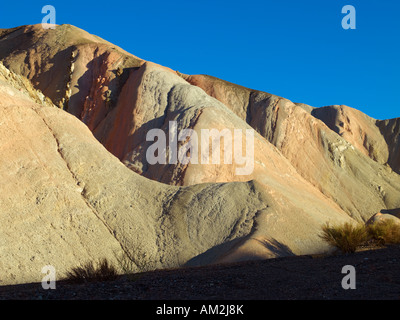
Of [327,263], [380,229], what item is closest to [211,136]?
[380,229]

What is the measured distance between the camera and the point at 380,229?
15.1 meters

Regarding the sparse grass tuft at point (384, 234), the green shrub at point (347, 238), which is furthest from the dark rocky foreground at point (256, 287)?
the sparse grass tuft at point (384, 234)

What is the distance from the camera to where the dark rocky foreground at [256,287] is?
663 cm

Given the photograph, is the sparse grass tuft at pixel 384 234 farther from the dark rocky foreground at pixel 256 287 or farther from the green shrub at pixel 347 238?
the dark rocky foreground at pixel 256 287

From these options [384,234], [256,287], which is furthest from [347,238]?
[256,287]

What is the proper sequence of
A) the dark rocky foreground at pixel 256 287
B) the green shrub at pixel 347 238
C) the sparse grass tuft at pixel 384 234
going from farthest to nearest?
the sparse grass tuft at pixel 384 234
the green shrub at pixel 347 238
the dark rocky foreground at pixel 256 287

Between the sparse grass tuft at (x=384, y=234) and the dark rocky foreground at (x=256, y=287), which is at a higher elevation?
the sparse grass tuft at (x=384, y=234)

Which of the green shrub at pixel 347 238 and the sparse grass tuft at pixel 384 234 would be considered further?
the sparse grass tuft at pixel 384 234

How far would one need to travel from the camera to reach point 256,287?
24.4 ft

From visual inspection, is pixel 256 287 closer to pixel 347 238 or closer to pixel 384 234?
pixel 347 238

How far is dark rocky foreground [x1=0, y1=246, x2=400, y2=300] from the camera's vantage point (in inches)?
261

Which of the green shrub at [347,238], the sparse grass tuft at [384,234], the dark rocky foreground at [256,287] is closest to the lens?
the dark rocky foreground at [256,287]
